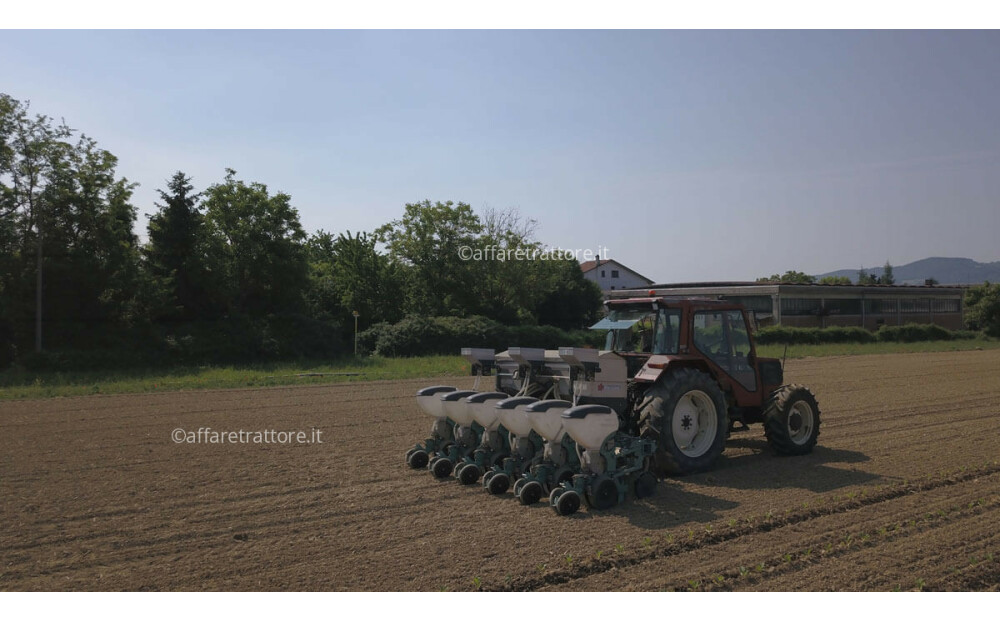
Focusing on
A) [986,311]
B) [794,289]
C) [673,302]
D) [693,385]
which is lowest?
[693,385]

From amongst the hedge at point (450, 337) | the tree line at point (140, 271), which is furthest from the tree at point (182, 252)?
the hedge at point (450, 337)

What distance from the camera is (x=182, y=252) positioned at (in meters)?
32.9

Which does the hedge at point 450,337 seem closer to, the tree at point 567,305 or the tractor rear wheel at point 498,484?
the tree at point 567,305

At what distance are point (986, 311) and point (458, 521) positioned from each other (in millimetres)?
61694

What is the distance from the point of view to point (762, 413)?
10109 mm

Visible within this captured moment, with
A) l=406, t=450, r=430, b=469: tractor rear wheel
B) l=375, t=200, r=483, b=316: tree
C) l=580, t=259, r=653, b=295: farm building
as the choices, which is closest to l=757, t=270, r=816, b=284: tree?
l=580, t=259, r=653, b=295: farm building

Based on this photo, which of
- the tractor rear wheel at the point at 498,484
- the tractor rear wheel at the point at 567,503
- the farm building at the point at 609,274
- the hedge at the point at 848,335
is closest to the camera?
the tractor rear wheel at the point at 567,503

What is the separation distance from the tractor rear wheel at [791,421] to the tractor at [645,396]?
0.04 feet

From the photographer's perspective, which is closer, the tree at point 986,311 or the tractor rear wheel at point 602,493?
the tractor rear wheel at point 602,493

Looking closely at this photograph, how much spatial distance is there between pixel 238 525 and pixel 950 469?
8035 mm

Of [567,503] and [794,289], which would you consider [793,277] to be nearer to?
[794,289]

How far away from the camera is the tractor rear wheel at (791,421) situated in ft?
32.3

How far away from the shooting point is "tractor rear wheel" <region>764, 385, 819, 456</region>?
984cm

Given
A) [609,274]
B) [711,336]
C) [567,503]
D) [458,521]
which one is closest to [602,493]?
[567,503]
